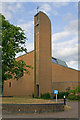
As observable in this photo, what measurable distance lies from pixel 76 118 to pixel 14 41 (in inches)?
440

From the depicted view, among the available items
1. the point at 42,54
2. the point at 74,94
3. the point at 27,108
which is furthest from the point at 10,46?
the point at 74,94

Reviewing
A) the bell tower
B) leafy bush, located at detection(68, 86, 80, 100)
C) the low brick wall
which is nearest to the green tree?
the low brick wall

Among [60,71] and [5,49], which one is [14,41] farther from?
[60,71]

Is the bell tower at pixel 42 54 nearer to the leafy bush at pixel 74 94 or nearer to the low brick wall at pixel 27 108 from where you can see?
the leafy bush at pixel 74 94

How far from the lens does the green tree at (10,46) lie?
1630cm

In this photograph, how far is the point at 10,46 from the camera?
650 inches

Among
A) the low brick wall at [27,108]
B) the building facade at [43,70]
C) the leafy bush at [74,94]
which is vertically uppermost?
the building facade at [43,70]

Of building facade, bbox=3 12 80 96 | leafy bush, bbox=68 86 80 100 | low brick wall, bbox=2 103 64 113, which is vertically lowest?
leafy bush, bbox=68 86 80 100

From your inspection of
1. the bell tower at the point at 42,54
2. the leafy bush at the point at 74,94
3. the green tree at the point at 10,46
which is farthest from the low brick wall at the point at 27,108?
the bell tower at the point at 42,54

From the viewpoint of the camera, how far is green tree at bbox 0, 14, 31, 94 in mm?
16297

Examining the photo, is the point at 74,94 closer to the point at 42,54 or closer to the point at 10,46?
the point at 42,54

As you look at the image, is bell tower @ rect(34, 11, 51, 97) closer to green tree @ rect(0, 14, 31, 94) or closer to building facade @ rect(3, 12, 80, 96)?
building facade @ rect(3, 12, 80, 96)

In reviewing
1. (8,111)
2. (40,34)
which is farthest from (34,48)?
(8,111)

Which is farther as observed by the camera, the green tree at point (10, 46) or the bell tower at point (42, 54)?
the bell tower at point (42, 54)
